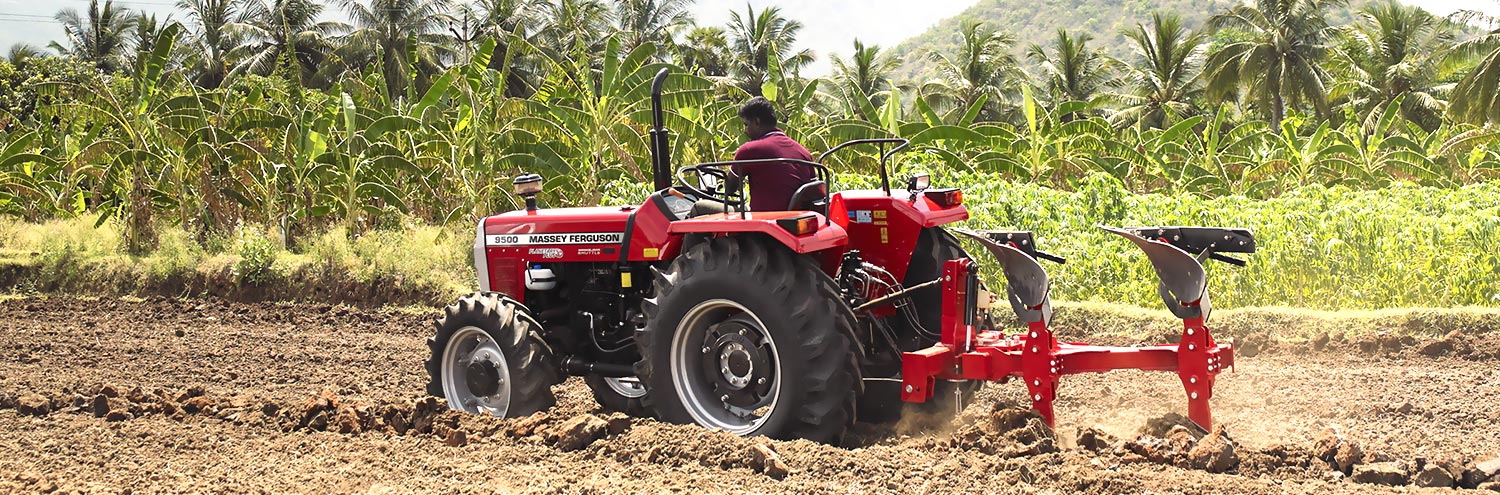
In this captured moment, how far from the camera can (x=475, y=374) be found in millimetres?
6141

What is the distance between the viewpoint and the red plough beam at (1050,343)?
5102 millimetres

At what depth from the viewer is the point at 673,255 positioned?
579 cm

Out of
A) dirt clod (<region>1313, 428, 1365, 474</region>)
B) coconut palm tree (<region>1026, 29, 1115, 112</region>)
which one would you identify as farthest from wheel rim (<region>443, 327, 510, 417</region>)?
coconut palm tree (<region>1026, 29, 1115, 112</region>)

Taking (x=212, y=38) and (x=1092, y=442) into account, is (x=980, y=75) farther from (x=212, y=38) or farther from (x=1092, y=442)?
(x=1092, y=442)

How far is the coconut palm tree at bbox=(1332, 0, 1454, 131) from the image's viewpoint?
38.7m

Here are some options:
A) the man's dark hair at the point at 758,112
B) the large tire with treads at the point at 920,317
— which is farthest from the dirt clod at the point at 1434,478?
the man's dark hair at the point at 758,112

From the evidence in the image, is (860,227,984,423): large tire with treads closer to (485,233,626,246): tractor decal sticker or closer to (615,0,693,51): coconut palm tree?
(485,233,626,246): tractor decal sticker

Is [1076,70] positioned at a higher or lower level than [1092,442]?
higher

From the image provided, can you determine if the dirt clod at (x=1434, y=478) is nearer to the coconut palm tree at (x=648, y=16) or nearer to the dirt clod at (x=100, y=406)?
the dirt clod at (x=100, y=406)

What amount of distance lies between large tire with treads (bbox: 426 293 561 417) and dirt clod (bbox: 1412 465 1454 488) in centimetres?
359

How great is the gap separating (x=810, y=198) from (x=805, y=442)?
1.09 meters

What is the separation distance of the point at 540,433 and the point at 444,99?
988cm

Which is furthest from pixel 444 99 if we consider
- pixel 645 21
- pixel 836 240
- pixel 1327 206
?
pixel 645 21

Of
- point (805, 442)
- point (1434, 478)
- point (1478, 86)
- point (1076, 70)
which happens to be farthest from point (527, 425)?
point (1076, 70)
